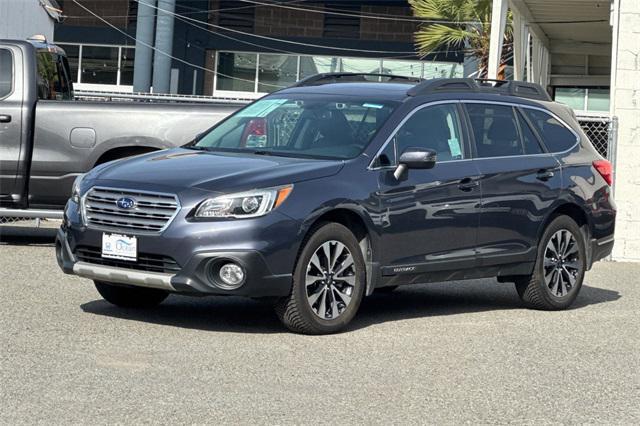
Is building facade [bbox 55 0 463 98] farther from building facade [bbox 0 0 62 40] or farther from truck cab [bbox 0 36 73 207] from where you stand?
truck cab [bbox 0 36 73 207]

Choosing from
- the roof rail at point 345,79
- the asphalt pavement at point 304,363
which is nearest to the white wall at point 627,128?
the asphalt pavement at point 304,363

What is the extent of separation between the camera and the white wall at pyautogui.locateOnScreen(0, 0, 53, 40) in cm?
2117

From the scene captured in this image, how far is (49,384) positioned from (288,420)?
1344 millimetres

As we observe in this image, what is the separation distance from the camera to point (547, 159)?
36.3ft

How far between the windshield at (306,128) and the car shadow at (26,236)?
4962 mm

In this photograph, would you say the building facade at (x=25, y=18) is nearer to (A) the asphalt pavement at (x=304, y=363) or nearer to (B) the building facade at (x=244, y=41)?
(A) the asphalt pavement at (x=304, y=363)

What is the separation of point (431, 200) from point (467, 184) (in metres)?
0.49

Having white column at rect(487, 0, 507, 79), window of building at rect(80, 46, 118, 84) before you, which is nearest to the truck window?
white column at rect(487, 0, 507, 79)

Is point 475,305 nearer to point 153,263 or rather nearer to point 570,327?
point 570,327

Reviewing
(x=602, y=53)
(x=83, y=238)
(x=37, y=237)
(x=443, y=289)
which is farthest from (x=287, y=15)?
(x=83, y=238)

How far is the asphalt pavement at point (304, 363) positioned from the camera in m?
6.71

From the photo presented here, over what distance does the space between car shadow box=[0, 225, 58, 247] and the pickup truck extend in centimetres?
102

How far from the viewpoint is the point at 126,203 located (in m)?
8.84

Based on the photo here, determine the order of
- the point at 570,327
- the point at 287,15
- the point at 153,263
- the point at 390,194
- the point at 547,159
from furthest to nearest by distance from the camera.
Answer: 1. the point at 287,15
2. the point at 547,159
3. the point at 570,327
4. the point at 390,194
5. the point at 153,263
